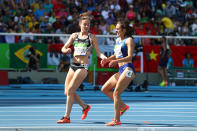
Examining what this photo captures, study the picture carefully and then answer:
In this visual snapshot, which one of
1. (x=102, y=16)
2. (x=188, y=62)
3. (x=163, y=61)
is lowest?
(x=188, y=62)

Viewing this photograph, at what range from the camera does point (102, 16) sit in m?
23.2

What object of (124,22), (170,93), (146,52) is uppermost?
(124,22)

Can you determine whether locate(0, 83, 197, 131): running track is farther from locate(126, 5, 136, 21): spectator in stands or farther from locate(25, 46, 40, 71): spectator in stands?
locate(126, 5, 136, 21): spectator in stands

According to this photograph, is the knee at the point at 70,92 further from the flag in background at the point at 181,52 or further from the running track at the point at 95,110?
the flag in background at the point at 181,52

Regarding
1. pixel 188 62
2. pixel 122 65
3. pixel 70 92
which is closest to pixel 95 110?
pixel 70 92

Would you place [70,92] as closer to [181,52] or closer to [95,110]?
[95,110]

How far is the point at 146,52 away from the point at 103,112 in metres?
8.51

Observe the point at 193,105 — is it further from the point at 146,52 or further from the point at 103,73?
the point at 146,52

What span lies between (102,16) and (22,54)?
5.47 m

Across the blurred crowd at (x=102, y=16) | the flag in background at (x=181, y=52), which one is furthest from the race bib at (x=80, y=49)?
the flag in background at (x=181, y=52)

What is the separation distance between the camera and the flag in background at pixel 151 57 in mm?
19516

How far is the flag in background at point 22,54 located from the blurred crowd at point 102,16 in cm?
48

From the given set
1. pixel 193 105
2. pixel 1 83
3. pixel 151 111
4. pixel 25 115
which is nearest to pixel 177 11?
pixel 1 83

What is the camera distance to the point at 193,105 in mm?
13367
